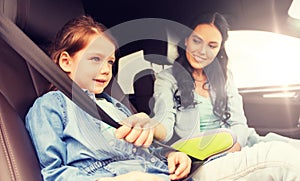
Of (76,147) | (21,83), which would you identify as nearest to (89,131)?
(76,147)

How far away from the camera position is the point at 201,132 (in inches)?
48.7

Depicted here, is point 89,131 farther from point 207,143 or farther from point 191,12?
point 191,12

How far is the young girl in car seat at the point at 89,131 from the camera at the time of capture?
3.03 feet

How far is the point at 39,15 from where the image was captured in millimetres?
1027

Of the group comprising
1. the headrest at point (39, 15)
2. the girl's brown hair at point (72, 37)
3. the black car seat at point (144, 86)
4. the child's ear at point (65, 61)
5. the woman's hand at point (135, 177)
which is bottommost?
the woman's hand at point (135, 177)

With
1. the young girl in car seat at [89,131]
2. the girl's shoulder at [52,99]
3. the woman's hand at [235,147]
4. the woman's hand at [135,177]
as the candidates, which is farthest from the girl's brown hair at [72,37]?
the woman's hand at [235,147]

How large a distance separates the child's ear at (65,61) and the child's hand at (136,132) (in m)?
0.18

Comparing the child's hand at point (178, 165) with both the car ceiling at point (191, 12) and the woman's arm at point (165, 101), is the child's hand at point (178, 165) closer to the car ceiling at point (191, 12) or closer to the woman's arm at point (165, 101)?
the woman's arm at point (165, 101)

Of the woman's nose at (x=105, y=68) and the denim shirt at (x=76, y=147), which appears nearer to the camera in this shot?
the denim shirt at (x=76, y=147)

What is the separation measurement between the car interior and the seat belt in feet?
0.06

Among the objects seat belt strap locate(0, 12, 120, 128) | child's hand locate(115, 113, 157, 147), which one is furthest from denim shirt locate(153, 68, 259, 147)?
seat belt strap locate(0, 12, 120, 128)

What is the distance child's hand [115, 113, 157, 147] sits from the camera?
1022 mm

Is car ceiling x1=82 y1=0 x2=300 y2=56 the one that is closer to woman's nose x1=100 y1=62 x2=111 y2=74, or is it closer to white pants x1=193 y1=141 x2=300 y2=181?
woman's nose x1=100 y1=62 x2=111 y2=74

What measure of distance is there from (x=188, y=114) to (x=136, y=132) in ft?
0.91
